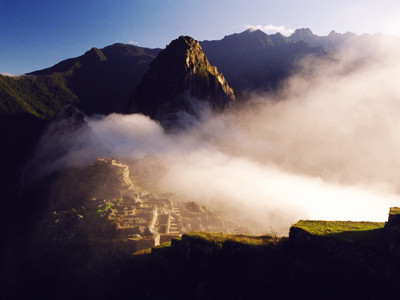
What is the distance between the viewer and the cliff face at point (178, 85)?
14175 centimetres

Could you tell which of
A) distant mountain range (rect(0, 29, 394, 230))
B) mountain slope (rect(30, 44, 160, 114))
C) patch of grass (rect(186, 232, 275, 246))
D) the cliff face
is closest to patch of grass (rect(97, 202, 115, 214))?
patch of grass (rect(186, 232, 275, 246))

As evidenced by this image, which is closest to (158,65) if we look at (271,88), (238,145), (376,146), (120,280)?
(238,145)

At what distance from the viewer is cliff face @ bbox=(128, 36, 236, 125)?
14175 cm

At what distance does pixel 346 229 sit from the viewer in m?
16.5

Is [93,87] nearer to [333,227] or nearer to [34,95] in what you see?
[34,95]

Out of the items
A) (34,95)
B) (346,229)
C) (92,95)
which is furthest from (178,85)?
(346,229)

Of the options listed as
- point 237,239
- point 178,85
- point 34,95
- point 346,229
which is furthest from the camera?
point 178,85

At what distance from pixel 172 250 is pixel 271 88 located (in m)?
189

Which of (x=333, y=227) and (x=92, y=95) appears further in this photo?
(x=92, y=95)

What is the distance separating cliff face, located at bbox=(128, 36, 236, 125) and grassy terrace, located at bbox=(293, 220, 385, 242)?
411 feet

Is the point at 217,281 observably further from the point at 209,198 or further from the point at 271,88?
the point at 271,88

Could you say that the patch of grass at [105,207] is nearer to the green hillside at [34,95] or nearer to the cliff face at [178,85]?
the cliff face at [178,85]

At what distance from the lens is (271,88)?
639 feet

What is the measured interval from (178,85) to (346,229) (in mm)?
133418
